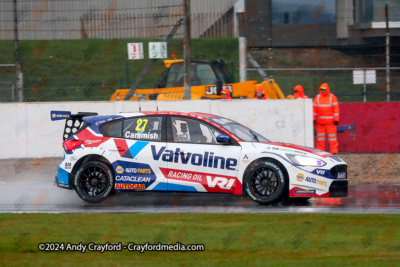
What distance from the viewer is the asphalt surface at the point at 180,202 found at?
1005cm

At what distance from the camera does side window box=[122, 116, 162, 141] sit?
10930mm

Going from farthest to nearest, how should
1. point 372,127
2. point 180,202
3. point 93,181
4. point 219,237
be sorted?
point 372,127 < point 180,202 < point 93,181 < point 219,237

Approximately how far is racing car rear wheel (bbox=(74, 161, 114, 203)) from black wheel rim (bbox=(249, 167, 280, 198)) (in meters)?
2.12

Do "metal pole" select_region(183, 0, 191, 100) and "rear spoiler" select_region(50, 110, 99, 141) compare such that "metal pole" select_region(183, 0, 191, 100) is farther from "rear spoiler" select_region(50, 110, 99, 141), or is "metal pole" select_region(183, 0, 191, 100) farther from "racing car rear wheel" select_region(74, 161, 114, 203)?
"racing car rear wheel" select_region(74, 161, 114, 203)

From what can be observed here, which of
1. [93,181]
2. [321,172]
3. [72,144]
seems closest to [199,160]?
[93,181]

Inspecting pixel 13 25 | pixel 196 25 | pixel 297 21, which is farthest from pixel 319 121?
pixel 297 21

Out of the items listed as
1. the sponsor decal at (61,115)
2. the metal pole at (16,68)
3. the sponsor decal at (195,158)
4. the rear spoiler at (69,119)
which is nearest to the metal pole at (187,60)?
the metal pole at (16,68)

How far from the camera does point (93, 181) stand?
431 inches

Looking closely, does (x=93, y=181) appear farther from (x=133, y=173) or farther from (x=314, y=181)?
(x=314, y=181)

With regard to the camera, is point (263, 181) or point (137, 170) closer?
point (263, 181)

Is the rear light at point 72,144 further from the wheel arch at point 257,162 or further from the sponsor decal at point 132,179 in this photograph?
the wheel arch at point 257,162

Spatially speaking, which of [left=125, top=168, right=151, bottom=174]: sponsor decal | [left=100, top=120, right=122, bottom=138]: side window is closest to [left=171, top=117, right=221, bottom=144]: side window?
[left=125, top=168, right=151, bottom=174]: sponsor decal

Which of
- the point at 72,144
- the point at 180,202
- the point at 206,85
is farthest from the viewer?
the point at 206,85

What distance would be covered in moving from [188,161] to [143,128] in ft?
3.03
